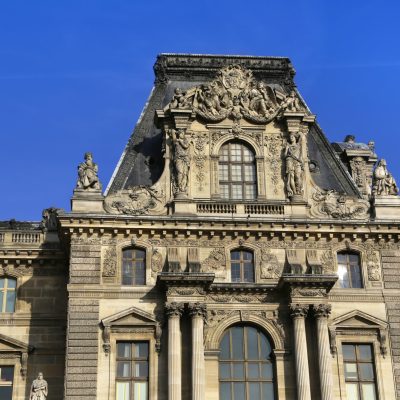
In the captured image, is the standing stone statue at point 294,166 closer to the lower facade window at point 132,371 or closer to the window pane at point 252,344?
the window pane at point 252,344

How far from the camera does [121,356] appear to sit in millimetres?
39031

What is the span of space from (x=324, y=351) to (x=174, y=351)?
6.54 m

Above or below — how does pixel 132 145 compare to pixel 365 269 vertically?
above

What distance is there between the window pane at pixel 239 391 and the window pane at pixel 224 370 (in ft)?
1.73

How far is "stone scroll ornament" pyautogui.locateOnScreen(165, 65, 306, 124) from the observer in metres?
44.1

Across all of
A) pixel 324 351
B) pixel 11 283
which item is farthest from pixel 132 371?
pixel 11 283

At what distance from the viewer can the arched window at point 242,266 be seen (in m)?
41.3

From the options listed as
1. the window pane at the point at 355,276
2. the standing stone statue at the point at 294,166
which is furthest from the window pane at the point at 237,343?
the standing stone statue at the point at 294,166

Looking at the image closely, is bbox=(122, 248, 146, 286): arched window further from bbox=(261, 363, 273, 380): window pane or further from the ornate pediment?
bbox=(261, 363, 273, 380): window pane

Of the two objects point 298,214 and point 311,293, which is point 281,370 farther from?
point 298,214

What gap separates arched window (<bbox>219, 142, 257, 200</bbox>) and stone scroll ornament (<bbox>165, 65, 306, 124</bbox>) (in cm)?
153

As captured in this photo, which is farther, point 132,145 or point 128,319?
point 132,145

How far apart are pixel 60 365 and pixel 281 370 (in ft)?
34.8

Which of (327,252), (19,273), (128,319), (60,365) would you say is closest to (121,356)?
(128,319)
